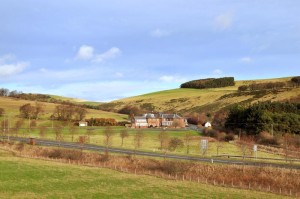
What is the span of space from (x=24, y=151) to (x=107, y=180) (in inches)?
1337

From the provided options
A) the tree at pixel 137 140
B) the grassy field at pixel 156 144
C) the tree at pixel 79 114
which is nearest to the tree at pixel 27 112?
the tree at pixel 79 114

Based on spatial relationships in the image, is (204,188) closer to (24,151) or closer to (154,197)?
(154,197)

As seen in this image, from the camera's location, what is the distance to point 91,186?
37.5 meters

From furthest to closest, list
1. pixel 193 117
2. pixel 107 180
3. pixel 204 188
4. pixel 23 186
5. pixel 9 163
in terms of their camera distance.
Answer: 1. pixel 193 117
2. pixel 9 163
3. pixel 107 180
4. pixel 204 188
5. pixel 23 186

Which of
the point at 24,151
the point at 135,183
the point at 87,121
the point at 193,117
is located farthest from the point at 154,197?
the point at 193,117

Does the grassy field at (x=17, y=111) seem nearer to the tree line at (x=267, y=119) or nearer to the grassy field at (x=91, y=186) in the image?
the tree line at (x=267, y=119)

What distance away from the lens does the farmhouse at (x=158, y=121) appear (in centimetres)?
16175

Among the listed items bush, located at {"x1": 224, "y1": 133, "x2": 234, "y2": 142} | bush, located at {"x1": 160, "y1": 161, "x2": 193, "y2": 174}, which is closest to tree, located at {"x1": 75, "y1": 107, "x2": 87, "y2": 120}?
bush, located at {"x1": 224, "y1": 133, "x2": 234, "y2": 142}

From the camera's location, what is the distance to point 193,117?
178 metres

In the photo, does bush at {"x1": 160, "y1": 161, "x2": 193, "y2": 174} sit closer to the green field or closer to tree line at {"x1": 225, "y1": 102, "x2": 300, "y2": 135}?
tree line at {"x1": 225, "y1": 102, "x2": 300, "y2": 135}

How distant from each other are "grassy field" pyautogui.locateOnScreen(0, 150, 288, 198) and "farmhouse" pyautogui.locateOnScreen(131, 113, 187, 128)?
112m

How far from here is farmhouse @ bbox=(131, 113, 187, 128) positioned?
Answer: 531ft

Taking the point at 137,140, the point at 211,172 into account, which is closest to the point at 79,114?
the point at 137,140

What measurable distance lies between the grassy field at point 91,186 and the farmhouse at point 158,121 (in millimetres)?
111785
